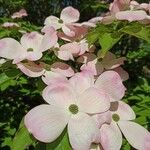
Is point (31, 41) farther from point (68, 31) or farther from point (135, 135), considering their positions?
point (135, 135)

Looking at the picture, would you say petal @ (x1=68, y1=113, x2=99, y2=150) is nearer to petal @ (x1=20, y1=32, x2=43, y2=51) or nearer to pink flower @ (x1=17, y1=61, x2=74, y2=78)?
pink flower @ (x1=17, y1=61, x2=74, y2=78)

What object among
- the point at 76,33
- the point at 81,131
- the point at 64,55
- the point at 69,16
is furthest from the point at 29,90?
the point at 81,131

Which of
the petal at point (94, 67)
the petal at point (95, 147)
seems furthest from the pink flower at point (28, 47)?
the petal at point (95, 147)

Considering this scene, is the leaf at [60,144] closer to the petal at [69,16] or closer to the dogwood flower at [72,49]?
the dogwood flower at [72,49]

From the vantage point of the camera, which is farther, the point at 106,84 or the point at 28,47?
the point at 28,47

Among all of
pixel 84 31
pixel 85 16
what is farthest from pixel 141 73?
pixel 85 16

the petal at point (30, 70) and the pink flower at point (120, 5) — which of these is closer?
the petal at point (30, 70)
